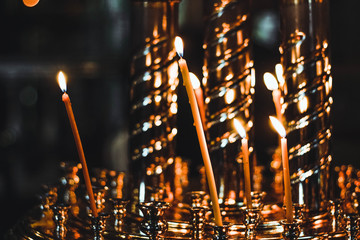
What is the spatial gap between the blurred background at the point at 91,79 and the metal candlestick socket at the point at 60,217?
295cm

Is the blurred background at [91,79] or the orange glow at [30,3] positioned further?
the orange glow at [30,3]

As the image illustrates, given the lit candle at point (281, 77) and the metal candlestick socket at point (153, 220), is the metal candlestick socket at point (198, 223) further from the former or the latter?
the lit candle at point (281, 77)

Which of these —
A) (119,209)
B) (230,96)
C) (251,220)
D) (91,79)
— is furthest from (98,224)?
(91,79)

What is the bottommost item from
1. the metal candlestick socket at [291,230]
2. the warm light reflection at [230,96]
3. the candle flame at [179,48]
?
the metal candlestick socket at [291,230]

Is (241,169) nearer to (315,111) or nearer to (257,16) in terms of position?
(315,111)

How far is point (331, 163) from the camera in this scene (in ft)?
3.17

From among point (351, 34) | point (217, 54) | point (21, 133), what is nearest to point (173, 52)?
point (217, 54)

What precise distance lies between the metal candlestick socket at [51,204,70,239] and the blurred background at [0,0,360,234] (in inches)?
116

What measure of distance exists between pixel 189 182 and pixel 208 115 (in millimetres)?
328

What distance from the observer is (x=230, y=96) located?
3.26 ft

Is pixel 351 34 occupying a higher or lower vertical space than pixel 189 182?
higher

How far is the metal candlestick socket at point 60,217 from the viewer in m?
0.85

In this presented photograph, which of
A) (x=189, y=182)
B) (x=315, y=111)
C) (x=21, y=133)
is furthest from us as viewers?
(x=21, y=133)

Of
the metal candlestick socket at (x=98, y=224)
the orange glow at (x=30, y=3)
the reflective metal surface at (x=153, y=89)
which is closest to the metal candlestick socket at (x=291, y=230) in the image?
the metal candlestick socket at (x=98, y=224)
